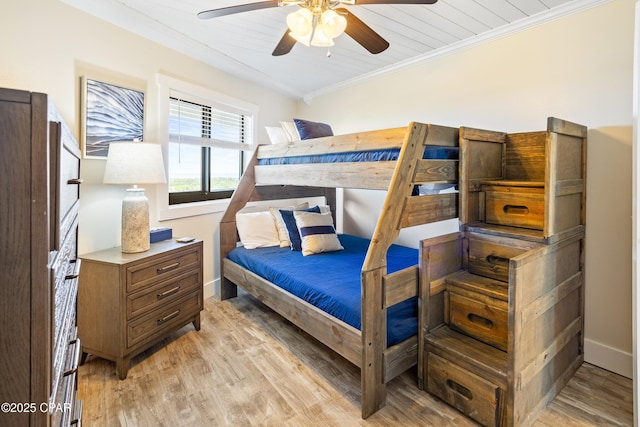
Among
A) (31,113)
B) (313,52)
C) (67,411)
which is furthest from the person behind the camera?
(313,52)

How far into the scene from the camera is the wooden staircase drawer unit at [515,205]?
5.96ft

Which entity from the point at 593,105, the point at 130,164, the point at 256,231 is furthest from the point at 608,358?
the point at 130,164

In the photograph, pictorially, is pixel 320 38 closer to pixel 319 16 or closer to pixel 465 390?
pixel 319 16

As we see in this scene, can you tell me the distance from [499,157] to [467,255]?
71 cm

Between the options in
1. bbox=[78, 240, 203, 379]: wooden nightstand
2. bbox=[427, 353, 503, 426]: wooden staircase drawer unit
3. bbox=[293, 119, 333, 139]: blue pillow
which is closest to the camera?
bbox=[427, 353, 503, 426]: wooden staircase drawer unit

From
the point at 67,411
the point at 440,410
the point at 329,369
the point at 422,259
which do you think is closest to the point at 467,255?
the point at 422,259

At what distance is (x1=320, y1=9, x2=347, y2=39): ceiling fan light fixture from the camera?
5.24 ft

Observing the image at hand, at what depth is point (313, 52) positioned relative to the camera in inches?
114

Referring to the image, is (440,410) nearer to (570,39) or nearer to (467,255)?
(467,255)

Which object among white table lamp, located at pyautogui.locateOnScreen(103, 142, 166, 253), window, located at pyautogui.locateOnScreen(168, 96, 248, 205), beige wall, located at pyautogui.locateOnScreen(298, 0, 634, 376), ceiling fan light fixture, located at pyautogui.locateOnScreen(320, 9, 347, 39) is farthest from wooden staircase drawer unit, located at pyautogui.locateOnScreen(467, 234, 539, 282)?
window, located at pyautogui.locateOnScreen(168, 96, 248, 205)

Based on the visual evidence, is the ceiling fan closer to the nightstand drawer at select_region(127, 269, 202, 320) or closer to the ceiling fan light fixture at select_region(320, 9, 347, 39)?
the ceiling fan light fixture at select_region(320, 9, 347, 39)

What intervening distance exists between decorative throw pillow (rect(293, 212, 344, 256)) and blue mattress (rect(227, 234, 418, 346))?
0.24ft

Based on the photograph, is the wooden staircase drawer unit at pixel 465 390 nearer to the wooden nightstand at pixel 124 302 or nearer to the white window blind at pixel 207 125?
the wooden nightstand at pixel 124 302

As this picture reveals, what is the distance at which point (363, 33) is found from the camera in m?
1.85
